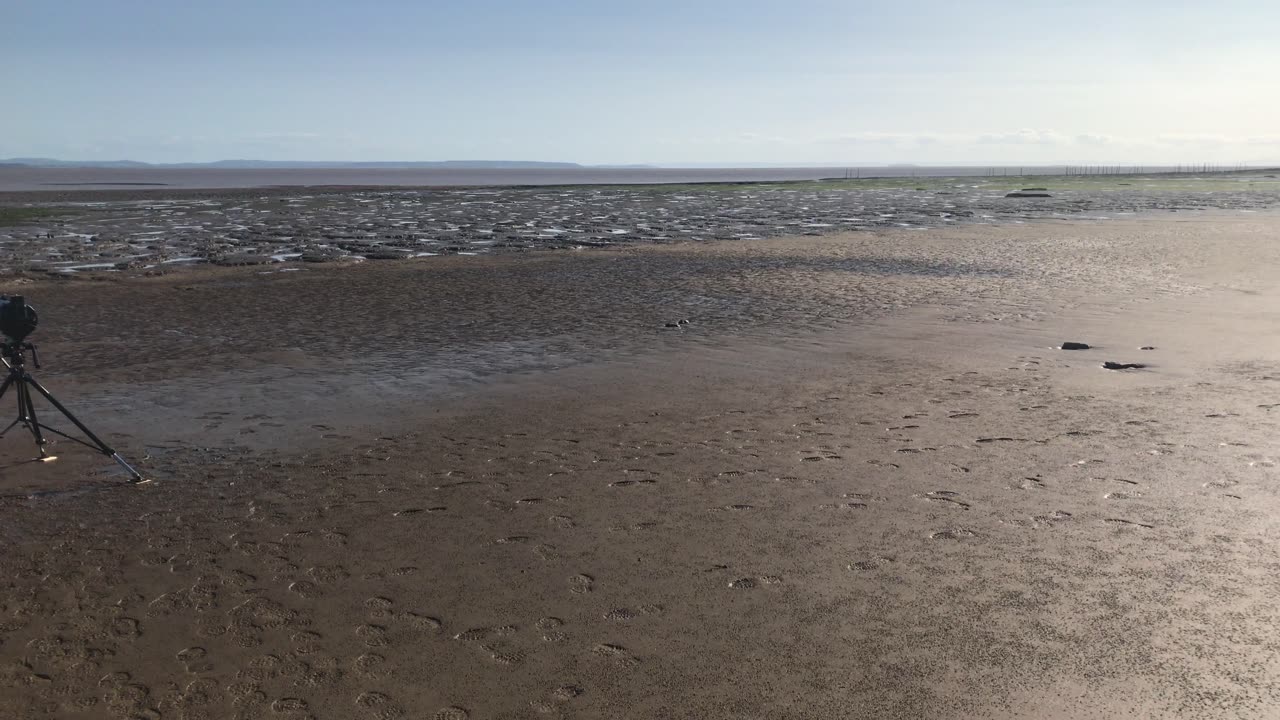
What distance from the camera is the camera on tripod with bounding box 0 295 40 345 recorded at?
737 centimetres

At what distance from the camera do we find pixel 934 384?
1149cm

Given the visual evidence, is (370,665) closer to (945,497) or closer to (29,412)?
(945,497)

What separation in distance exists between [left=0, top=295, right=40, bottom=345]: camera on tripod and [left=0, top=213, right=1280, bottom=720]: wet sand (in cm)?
A: 135

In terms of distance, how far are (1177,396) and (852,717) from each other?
317 inches

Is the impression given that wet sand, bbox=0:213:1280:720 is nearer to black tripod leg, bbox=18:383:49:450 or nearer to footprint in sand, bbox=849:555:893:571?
footprint in sand, bbox=849:555:893:571

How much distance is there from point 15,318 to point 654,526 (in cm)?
536

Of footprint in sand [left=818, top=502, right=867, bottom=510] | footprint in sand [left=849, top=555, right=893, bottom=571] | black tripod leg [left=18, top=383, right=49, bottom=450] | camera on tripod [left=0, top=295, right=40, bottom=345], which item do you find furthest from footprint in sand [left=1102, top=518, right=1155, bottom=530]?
black tripod leg [left=18, top=383, right=49, bottom=450]

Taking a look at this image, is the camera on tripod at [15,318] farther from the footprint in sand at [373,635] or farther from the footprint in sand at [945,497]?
the footprint in sand at [945,497]

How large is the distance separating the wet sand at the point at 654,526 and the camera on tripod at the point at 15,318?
135 cm

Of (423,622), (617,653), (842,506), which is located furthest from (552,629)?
(842,506)

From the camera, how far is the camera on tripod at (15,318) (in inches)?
290

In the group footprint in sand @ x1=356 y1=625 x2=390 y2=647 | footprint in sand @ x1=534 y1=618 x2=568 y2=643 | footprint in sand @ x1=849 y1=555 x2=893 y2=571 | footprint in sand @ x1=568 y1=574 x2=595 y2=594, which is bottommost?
footprint in sand @ x1=356 y1=625 x2=390 y2=647

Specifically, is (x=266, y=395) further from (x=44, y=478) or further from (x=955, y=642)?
(x=955, y=642)

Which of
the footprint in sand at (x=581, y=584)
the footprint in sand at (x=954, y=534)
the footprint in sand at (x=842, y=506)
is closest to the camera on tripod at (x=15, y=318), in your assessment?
the footprint in sand at (x=581, y=584)
